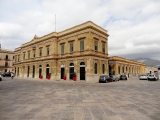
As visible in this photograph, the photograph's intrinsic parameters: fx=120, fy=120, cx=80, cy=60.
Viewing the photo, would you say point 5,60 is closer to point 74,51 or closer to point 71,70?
point 71,70

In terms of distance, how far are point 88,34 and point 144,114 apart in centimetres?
1791

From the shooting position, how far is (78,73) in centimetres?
2225

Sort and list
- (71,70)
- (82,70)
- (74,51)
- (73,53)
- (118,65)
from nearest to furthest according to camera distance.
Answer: (82,70) → (74,51) → (73,53) → (71,70) → (118,65)

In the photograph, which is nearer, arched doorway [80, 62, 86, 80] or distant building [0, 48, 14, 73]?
arched doorway [80, 62, 86, 80]

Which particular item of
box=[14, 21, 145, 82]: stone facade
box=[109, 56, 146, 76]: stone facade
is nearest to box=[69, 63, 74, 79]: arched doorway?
box=[14, 21, 145, 82]: stone facade

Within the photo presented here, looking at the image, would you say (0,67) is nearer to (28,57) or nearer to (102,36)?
(28,57)

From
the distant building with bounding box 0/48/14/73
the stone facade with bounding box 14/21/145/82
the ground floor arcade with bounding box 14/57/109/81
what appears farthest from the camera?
the distant building with bounding box 0/48/14/73

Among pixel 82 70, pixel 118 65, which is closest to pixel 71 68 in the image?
pixel 82 70

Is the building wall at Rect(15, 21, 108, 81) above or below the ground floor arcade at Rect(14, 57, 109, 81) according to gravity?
above

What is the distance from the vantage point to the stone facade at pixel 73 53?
21.5 m

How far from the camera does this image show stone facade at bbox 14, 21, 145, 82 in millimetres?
21547

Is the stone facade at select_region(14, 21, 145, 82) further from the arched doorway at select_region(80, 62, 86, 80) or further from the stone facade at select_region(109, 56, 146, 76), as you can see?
the stone facade at select_region(109, 56, 146, 76)

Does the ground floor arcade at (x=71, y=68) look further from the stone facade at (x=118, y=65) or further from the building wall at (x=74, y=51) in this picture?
the stone facade at (x=118, y=65)

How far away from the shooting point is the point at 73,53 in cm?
2361
